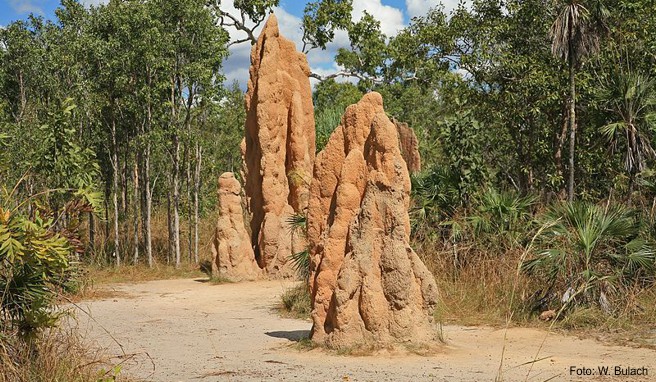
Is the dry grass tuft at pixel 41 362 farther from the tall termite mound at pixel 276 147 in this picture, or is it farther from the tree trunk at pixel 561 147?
the tree trunk at pixel 561 147

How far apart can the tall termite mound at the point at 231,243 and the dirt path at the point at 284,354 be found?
16.3 feet

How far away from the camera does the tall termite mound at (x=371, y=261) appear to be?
994 centimetres

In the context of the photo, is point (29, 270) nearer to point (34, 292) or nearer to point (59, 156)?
point (34, 292)

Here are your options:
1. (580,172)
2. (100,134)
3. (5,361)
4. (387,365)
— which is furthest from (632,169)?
(100,134)

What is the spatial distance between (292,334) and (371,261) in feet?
8.59

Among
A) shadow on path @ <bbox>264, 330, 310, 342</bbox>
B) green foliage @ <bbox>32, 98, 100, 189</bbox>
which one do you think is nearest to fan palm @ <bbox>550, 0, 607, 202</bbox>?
shadow on path @ <bbox>264, 330, 310, 342</bbox>

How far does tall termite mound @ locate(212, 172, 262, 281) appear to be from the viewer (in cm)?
2089

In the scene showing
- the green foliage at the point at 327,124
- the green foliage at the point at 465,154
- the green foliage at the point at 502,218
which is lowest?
the green foliage at the point at 502,218

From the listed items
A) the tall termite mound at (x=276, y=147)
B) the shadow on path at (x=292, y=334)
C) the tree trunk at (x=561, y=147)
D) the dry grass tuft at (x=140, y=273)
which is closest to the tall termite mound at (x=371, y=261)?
the shadow on path at (x=292, y=334)

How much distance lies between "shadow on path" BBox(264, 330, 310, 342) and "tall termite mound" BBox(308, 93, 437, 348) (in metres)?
0.98

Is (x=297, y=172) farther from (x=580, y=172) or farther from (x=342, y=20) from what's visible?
(x=342, y=20)

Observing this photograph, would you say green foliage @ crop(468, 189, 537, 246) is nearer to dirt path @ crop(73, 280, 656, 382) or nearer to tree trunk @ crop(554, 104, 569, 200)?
dirt path @ crop(73, 280, 656, 382)

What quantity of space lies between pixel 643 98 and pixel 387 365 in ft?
31.0

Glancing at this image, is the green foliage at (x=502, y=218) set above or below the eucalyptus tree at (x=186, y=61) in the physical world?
below
